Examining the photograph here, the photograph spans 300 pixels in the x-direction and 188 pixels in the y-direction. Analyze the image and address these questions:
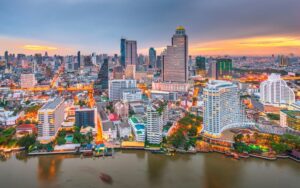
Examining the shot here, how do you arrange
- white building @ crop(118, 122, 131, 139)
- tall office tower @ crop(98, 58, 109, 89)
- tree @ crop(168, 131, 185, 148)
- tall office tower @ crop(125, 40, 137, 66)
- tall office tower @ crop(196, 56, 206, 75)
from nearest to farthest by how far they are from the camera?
tree @ crop(168, 131, 185, 148) < white building @ crop(118, 122, 131, 139) < tall office tower @ crop(98, 58, 109, 89) < tall office tower @ crop(196, 56, 206, 75) < tall office tower @ crop(125, 40, 137, 66)

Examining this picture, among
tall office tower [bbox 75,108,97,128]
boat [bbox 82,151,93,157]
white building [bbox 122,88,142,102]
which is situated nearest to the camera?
boat [bbox 82,151,93,157]

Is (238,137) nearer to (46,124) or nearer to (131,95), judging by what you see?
(46,124)

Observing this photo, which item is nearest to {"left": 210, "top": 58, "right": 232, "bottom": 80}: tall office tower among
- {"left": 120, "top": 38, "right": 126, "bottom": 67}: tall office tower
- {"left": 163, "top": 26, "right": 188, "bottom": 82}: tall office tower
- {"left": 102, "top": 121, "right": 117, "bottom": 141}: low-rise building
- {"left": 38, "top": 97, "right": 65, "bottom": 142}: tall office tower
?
{"left": 163, "top": 26, "right": 188, "bottom": 82}: tall office tower

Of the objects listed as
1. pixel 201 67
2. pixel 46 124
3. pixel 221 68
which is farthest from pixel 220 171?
pixel 201 67

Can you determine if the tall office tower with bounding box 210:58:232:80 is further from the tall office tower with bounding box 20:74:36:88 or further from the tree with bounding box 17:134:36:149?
the tree with bounding box 17:134:36:149

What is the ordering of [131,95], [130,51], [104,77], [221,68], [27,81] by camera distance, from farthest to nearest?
1. [130,51]
2. [221,68]
3. [27,81]
4. [104,77]
5. [131,95]

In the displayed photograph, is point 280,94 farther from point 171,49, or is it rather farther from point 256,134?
point 171,49

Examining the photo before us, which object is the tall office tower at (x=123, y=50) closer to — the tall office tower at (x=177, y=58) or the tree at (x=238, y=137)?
the tall office tower at (x=177, y=58)
